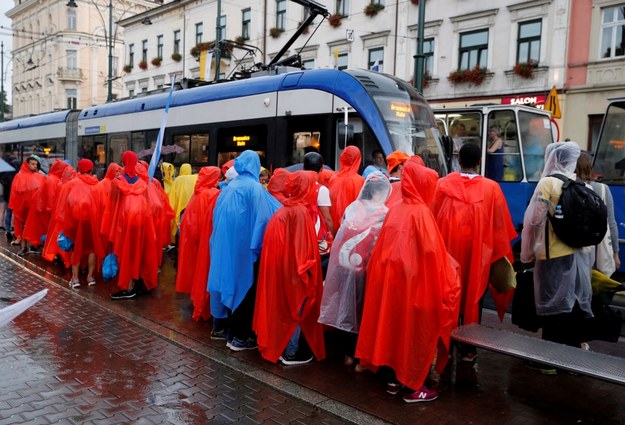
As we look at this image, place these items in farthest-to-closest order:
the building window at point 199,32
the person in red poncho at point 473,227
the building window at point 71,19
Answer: the building window at point 71,19 < the building window at point 199,32 < the person in red poncho at point 473,227

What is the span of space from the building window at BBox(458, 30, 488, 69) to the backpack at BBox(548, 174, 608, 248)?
60.8 ft

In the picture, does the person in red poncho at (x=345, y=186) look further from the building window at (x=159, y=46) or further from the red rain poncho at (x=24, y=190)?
the building window at (x=159, y=46)

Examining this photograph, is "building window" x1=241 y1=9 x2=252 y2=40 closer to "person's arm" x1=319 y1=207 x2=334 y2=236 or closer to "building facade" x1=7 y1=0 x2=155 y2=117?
"building facade" x1=7 y1=0 x2=155 y2=117

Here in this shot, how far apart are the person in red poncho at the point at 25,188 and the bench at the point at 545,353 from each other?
28.7ft

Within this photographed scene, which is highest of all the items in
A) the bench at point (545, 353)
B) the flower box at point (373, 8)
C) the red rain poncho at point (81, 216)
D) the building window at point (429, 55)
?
the flower box at point (373, 8)

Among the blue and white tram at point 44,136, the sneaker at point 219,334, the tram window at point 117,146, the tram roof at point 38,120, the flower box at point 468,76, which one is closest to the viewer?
the sneaker at point 219,334

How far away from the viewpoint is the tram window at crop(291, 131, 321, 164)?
31.3 feet

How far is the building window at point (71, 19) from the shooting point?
180 feet

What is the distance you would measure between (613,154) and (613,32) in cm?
1177

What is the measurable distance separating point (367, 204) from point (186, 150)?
27.1 ft

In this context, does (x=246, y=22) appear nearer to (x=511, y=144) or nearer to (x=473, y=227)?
(x=511, y=144)

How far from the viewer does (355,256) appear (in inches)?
190

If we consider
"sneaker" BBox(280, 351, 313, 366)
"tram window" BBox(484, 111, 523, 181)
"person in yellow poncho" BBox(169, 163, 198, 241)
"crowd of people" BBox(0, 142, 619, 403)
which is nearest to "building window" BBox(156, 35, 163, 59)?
"person in yellow poncho" BBox(169, 163, 198, 241)

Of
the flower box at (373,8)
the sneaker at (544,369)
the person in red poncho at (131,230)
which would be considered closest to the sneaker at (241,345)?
the person in red poncho at (131,230)
